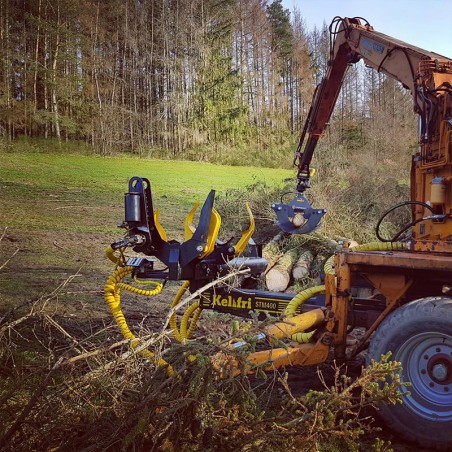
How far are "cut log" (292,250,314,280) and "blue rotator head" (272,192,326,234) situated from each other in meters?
0.78

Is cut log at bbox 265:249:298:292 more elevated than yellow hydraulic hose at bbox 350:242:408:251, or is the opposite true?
yellow hydraulic hose at bbox 350:242:408:251

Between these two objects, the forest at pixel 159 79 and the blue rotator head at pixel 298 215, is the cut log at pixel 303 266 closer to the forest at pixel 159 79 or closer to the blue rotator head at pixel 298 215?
the blue rotator head at pixel 298 215

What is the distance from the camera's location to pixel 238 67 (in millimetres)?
13336

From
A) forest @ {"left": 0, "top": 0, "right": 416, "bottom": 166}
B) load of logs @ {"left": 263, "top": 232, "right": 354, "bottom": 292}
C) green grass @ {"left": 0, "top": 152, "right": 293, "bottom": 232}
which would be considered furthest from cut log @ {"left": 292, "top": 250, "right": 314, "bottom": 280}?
forest @ {"left": 0, "top": 0, "right": 416, "bottom": 166}

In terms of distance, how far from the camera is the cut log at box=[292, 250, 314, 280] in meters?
8.02

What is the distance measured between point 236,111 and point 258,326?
1140 centimetres

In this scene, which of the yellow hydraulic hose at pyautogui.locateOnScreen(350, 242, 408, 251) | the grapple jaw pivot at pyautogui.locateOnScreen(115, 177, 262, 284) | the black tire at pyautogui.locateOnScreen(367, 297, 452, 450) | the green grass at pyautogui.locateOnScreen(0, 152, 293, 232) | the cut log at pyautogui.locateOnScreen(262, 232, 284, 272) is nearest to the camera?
the black tire at pyautogui.locateOnScreen(367, 297, 452, 450)

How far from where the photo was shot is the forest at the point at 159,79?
8.41 meters

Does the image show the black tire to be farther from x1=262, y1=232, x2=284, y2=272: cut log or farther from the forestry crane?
x1=262, y1=232, x2=284, y2=272: cut log

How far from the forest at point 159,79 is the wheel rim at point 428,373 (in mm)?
6798

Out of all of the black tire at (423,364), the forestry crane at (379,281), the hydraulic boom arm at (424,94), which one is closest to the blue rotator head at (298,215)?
the hydraulic boom arm at (424,94)

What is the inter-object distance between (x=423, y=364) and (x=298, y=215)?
443 cm

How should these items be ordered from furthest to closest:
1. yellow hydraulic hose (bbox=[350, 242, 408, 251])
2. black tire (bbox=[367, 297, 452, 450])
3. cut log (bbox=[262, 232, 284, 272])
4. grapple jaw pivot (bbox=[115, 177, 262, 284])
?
cut log (bbox=[262, 232, 284, 272])
grapple jaw pivot (bbox=[115, 177, 262, 284])
yellow hydraulic hose (bbox=[350, 242, 408, 251])
black tire (bbox=[367, 297, 452, 450])

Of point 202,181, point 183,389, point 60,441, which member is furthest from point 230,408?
point 202,181
